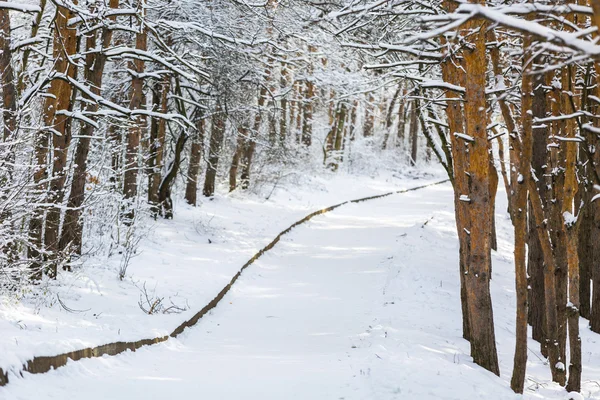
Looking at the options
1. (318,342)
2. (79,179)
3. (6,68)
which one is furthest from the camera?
(79,179)

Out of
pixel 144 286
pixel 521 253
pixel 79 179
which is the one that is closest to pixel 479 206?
pixel 521 253

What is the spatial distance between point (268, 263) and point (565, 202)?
7855mm

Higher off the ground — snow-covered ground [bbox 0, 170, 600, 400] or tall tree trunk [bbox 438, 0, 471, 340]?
tall tree trunk [bbox 438, 0, 471, 340]

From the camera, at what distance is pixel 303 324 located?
10.3m

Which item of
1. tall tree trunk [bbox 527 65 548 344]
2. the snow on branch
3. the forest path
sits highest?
the snow on branch

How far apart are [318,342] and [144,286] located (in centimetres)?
271

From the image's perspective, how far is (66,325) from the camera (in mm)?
7098

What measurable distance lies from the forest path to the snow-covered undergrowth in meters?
0.34

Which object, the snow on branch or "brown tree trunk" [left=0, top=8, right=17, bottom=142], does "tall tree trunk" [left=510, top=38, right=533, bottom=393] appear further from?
"brown tree trunk" [left=0, top=8, right=17, bottom=142]

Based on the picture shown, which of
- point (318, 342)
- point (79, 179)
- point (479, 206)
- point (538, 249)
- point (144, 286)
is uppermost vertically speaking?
point (479, 206)

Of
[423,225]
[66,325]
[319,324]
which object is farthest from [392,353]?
[423,225]

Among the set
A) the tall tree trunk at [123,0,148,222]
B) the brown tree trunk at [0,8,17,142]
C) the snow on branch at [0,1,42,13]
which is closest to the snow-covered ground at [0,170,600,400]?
the tall tree trunk at [123,0,148,222]

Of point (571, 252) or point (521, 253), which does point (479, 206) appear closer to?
point (521, 253)

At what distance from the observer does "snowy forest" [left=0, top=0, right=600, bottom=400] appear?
609cm
